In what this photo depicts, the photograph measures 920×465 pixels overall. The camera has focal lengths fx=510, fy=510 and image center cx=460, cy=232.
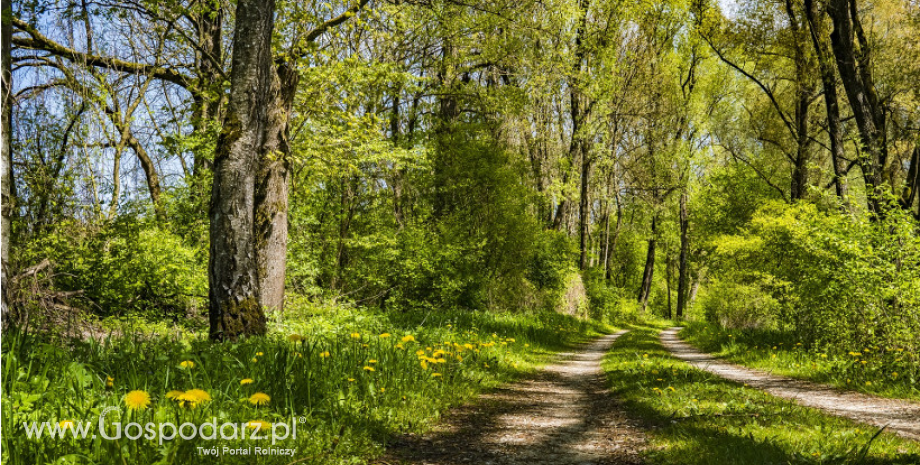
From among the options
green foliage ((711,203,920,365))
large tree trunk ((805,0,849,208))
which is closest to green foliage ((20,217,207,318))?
green foliage ((711,203,920,365))

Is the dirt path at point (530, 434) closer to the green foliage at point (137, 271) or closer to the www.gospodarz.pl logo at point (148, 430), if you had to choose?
the www.gospodarz.pl logo at point (148, 430)

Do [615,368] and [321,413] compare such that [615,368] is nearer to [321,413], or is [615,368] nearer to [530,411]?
[530,411]

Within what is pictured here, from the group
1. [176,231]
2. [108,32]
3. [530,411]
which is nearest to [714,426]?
[530,411]

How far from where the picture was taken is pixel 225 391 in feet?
11.3

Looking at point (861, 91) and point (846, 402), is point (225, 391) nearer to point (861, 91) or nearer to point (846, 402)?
point (846, 402)

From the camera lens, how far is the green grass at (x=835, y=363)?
24.8 feet

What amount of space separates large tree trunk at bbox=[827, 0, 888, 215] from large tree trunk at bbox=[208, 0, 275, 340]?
1077cm

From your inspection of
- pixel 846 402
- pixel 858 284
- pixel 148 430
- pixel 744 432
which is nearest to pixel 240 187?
pixel 148 430

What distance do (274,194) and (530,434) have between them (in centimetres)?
658

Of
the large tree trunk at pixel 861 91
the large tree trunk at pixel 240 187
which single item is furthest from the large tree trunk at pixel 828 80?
the large tree trunk at pixel 240 187

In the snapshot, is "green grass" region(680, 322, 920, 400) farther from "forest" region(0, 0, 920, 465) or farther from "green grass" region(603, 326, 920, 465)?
"green grass" region(603, 326, 920, 465)

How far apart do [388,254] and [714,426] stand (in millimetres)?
10844

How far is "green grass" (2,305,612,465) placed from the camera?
2.48m

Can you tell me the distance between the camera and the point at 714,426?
174 inches
